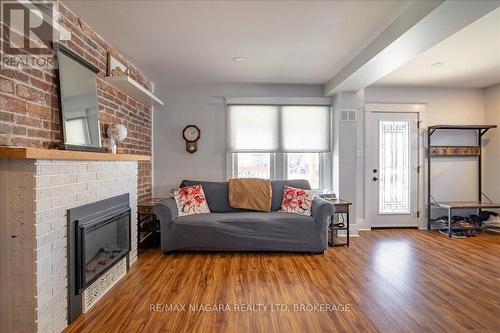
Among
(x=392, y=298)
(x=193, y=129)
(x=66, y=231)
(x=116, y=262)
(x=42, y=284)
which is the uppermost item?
(x=193, y=129)

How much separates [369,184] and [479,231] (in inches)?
73.0

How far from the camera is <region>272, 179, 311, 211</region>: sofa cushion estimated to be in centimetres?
395

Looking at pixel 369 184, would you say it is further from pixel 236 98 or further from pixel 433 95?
pixel 236 98

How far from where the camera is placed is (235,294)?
232cm

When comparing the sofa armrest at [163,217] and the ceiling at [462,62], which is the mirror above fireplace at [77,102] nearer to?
the sofa armrest at [163,217]

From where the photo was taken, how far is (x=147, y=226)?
397 cm

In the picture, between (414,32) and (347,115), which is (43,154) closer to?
(414,32)

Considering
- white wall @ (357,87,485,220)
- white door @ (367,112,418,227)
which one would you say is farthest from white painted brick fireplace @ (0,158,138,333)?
white wall @ (357,87,485,220)

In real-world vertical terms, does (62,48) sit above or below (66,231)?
above

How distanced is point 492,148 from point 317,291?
4.36 m

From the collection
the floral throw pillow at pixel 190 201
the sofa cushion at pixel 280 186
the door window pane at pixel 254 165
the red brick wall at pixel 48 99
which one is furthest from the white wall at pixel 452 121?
the red brick wall at pixel 48 99

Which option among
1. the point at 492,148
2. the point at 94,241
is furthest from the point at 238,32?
the point at 492,148

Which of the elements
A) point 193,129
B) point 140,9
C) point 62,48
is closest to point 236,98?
point 193,129

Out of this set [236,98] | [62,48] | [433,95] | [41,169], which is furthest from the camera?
[433,95]
